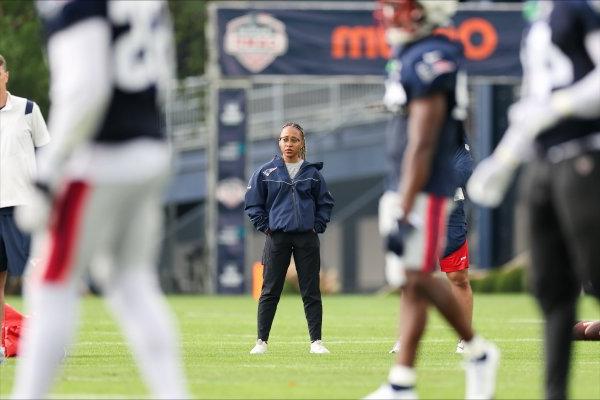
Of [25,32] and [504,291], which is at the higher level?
[25,32]

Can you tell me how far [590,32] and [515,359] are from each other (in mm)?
5280

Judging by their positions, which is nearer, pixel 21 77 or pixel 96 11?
pixel 96 11

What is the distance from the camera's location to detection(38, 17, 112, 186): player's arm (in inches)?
274

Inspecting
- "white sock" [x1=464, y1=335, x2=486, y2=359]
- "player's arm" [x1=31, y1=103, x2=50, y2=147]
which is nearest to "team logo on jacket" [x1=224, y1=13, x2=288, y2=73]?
"player's arm" [x1=31, y1=103, x2=50, y2=147]

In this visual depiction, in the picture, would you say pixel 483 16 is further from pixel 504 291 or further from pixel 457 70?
pixel 457 70

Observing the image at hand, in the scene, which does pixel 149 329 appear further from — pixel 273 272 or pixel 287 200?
pixel 287 200

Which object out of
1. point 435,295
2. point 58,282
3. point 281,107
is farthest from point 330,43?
point 58,282

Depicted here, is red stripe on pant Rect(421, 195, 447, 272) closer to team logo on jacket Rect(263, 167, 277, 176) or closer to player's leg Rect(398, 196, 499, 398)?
player's leg Rect(398, 196, 499, 398)

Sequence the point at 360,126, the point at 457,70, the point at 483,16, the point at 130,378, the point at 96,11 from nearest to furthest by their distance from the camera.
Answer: the point at 96,11
the point at 457,70
the point at 130,378
the point at 483,16
the point at 360,126

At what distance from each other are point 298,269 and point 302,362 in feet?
5.85

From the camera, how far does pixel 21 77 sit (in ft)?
114

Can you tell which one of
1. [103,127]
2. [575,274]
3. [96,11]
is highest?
[96,11]

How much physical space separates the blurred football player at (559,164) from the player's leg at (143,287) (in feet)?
4.71

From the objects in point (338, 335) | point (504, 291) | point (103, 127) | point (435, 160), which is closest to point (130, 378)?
point (435, 160)
